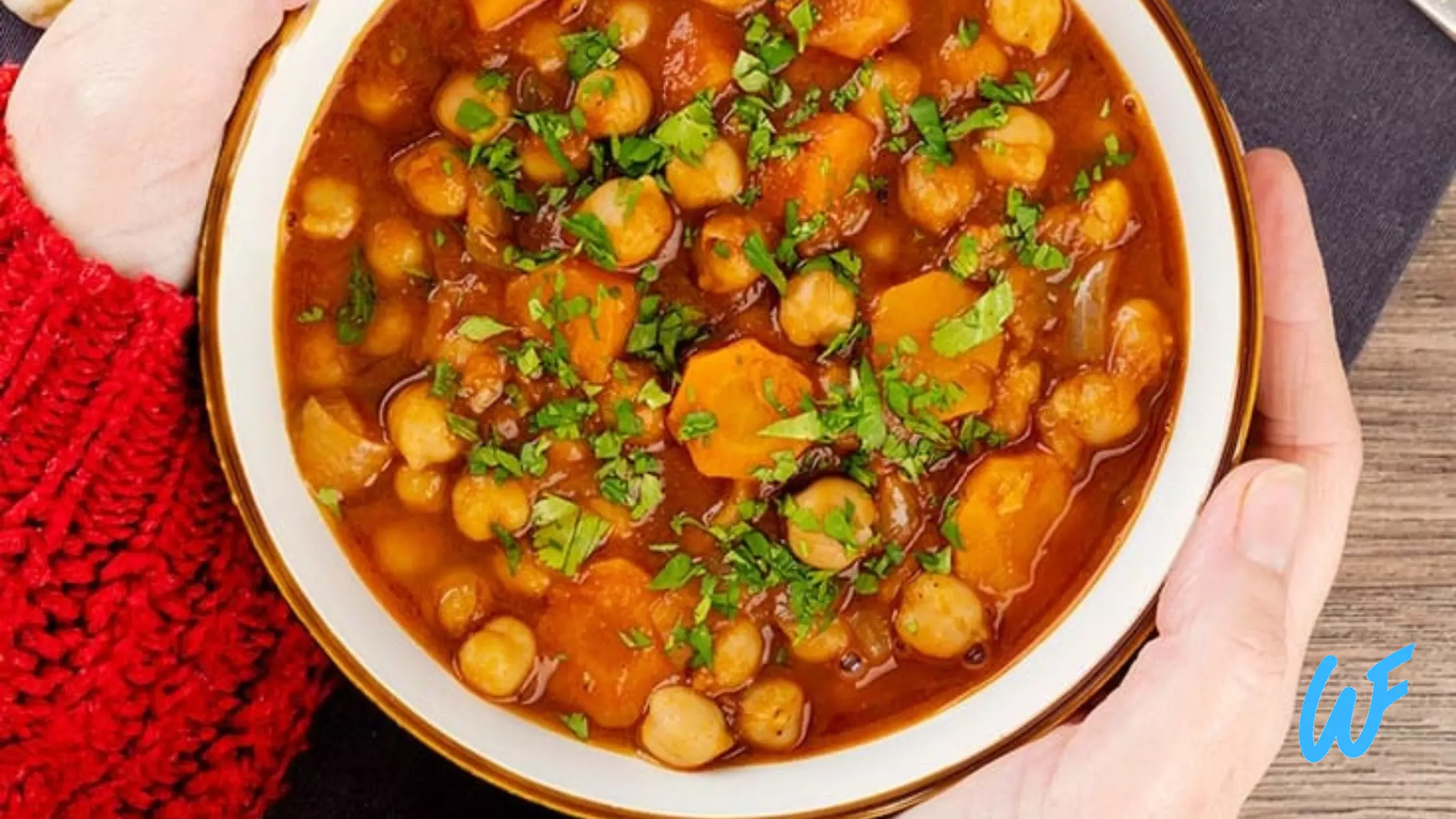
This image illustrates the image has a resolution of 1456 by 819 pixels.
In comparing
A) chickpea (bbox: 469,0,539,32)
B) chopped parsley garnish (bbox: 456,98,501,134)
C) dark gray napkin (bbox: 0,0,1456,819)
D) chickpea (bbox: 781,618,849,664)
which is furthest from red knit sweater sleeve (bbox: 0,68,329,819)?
chickpea (bbox: 781,618,849,664)

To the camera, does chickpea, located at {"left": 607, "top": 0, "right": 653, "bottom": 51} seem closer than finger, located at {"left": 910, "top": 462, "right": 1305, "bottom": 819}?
No

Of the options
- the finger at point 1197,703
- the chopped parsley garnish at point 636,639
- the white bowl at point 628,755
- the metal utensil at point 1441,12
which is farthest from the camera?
the metal utensil at point 1441,12

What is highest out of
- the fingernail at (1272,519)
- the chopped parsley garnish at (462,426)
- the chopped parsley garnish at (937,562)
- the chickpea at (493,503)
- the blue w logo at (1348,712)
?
the chopped parsley garnish at (462,426)

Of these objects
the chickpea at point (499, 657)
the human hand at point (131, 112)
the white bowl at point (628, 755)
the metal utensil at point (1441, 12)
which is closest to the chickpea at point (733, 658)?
the white bowl at point (628, 755)

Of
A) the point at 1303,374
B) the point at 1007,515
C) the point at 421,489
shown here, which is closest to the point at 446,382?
the point at 421,489

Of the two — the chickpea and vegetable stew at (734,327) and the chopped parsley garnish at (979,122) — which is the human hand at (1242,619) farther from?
the chopped parsley garnish at (979,122)

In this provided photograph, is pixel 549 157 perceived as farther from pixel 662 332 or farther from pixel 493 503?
pixel 493 503

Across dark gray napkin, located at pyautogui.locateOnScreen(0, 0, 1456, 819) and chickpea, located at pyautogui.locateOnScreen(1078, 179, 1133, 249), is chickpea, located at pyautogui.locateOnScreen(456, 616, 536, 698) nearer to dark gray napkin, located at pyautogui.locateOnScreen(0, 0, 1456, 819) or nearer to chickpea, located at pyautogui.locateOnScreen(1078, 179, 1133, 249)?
dark gray napkin, located at pyautogui.locateOnScreen(0, 0, 1456, 819)
